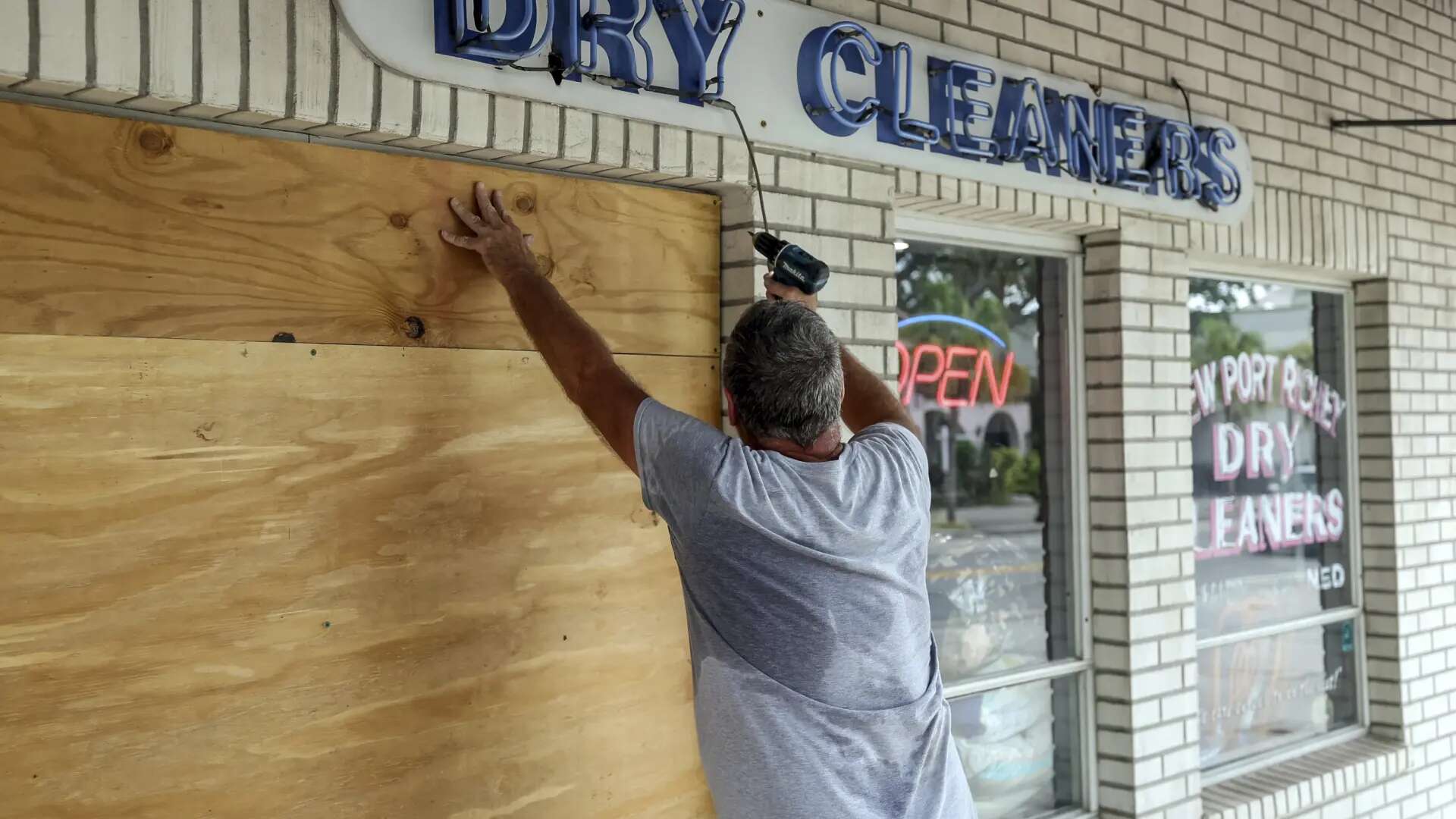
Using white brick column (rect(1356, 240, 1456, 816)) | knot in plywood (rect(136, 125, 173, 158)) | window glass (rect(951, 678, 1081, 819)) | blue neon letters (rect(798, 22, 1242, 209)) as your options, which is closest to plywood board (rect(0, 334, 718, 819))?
knot in plywood (rect(136, 125, 173, 158))

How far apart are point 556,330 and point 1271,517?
12.7 ft

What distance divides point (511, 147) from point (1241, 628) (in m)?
3.79

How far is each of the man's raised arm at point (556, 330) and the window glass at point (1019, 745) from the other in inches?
80.7

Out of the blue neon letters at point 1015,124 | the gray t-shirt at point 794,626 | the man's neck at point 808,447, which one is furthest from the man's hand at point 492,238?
the blue neon letters at point 1015,124

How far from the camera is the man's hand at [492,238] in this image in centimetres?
259

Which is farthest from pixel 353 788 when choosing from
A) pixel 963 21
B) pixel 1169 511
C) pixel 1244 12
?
pixel 1244 12

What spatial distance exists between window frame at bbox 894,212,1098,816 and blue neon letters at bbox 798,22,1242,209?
30cm

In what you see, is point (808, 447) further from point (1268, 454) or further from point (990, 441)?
point (1268, 454)

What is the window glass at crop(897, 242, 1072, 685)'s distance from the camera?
3965 millimetres

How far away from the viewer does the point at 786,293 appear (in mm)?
Result: 2834

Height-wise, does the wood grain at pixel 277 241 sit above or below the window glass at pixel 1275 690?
above

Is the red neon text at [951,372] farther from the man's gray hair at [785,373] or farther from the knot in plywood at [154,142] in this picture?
the knot in plywood at [154,142]

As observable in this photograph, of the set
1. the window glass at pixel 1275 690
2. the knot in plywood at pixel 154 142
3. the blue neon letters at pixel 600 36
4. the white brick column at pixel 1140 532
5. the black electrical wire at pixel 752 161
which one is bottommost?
the window glass at pixel 1275 690

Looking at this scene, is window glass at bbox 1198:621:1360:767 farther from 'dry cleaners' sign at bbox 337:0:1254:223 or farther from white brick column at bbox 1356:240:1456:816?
'dry cleaners' sign at bbox 337:0:1254:223
